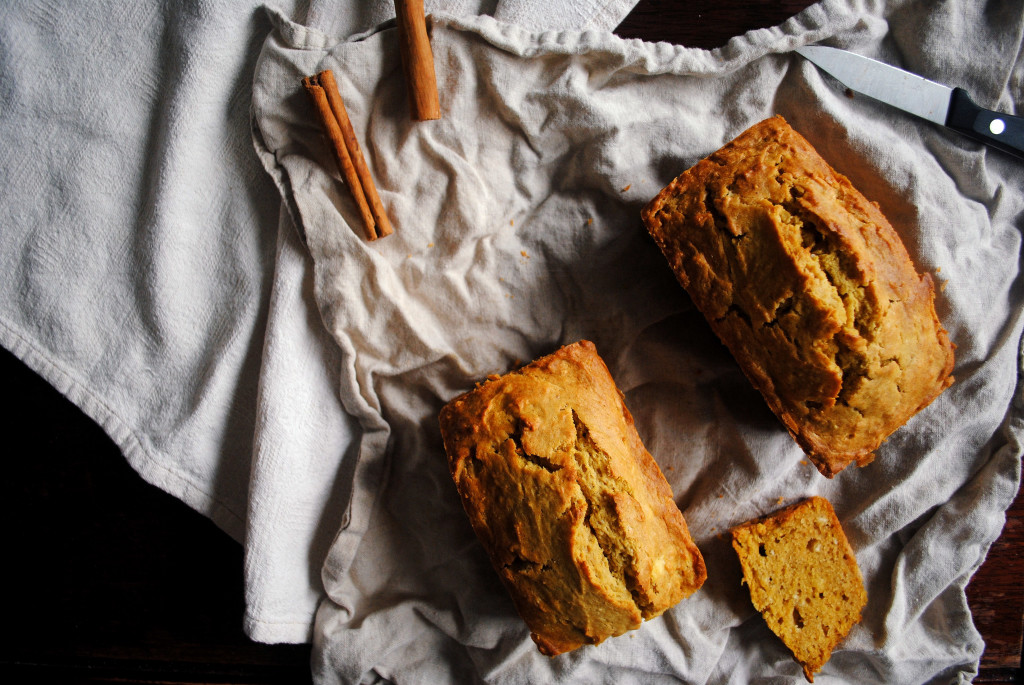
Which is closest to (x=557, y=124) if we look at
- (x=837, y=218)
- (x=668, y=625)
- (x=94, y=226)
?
(x=837, y=218)

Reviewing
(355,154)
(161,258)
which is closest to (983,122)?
(355,154)

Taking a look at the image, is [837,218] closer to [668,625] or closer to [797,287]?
[797,287]

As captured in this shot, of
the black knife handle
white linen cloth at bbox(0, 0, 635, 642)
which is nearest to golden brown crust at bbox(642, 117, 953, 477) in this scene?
the black knife handle

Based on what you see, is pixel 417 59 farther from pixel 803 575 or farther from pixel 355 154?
pixel 803 575

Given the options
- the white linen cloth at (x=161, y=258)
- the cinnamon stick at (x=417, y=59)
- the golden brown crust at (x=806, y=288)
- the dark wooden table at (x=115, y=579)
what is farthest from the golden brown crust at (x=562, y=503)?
the dark wooden table at (x=115, y=579)

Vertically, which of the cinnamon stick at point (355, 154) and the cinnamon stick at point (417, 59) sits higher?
the cinnamon stick at point (417, 59)

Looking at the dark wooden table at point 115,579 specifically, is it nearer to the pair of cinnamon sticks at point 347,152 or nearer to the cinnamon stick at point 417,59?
the pair of cinnamon sticks at point 347,152
